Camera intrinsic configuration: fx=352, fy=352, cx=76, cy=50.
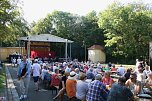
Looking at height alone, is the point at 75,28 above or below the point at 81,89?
above

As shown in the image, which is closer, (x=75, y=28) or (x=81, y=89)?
(x=81, y=89)

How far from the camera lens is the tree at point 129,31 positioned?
194 ft

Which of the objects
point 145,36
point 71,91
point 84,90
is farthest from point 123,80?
point 145,36

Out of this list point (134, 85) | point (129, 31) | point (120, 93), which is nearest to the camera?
point (120, 93)

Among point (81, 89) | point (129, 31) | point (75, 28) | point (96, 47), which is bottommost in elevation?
point (81, 89)

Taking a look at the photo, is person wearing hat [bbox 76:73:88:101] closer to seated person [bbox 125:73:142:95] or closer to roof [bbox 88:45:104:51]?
seated person [bbox 125:73:142:95]

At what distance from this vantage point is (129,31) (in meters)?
59.9

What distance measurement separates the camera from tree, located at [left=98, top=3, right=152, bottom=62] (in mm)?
59125

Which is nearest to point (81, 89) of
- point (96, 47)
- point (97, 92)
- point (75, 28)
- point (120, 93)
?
point (97, 92)

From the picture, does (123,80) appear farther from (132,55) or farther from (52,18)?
(52,18)

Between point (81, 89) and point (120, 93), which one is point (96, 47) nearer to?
point (81, 89)

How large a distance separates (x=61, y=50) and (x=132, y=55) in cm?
1256

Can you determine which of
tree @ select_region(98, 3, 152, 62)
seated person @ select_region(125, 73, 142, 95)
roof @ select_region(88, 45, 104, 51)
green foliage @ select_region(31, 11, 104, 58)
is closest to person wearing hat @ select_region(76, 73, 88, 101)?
seated person @ select_region(125, 73, 142, 95)

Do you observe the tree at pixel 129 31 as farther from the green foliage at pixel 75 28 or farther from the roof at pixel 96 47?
the green foliage at pixel 75 28
